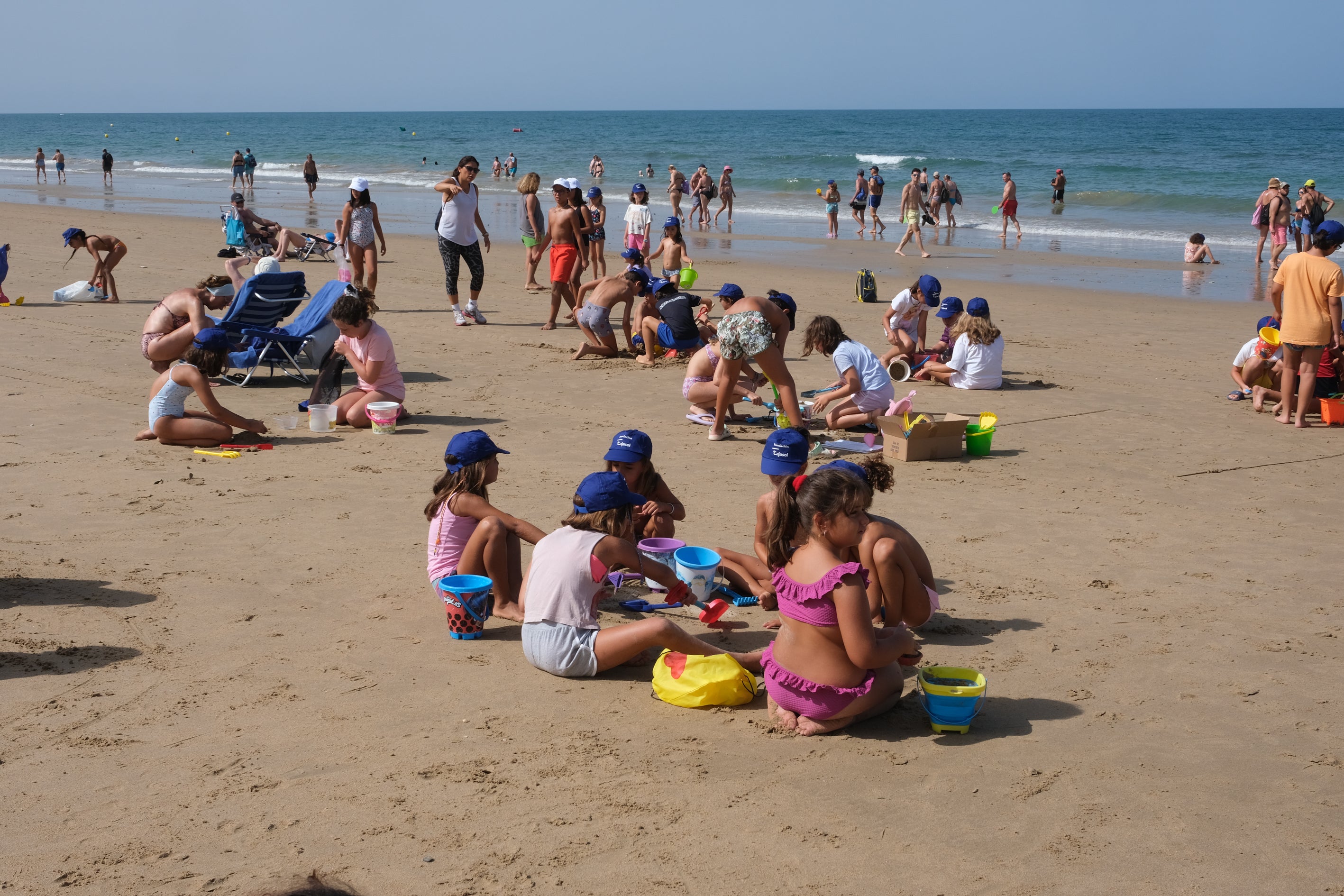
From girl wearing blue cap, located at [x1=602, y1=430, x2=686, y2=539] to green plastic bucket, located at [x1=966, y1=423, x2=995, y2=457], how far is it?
3311 mm

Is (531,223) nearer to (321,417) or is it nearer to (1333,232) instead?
(321,417)

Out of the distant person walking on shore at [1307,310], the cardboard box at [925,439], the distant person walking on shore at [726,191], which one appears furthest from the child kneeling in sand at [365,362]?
the distant person walking on shore at [726,191]

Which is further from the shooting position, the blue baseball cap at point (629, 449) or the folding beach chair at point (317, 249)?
the folding beach chair at point (317, 249)

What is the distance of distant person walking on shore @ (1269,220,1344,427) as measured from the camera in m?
8.91

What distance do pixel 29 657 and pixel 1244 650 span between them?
5.38 meters

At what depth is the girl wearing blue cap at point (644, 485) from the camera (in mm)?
5641

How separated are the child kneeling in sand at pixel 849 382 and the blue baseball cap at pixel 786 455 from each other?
10.5ft

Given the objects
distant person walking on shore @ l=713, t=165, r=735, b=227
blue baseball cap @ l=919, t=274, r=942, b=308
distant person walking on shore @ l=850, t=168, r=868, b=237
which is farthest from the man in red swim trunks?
distant person walking on shore @ l=713, t=165, r=735, b=227

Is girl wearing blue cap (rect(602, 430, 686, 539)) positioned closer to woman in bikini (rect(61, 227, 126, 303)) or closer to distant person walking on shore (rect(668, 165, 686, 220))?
woman in bikini (rect(61, 227, 126, 303))

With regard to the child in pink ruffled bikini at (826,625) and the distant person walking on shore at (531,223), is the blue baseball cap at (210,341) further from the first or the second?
the distant person walking on shore at (531,223)

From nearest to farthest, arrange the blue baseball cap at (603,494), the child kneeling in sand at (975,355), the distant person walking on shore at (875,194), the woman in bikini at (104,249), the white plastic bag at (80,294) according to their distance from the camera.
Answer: the blue baseball cap at (603,494), the child kneeling in sand at (975,355), the woman in bikini at (104,249), the white plastic bag at (80,294), the distant person walking on shore at (875,194)

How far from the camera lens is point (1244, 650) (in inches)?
201

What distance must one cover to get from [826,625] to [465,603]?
1774mm

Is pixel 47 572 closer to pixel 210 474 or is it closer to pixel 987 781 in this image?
pixel 210 474
